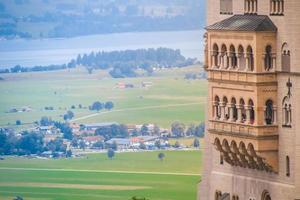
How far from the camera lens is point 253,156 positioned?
98.6 ft

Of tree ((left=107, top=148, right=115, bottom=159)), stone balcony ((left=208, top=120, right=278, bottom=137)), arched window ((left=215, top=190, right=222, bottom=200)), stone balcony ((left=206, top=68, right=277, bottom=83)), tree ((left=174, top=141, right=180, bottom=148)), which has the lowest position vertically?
tree ((left=107, top=148, right=115, bottom=159))

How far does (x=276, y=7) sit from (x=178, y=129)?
2410 cm

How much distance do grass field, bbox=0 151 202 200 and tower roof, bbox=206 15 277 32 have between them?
16600mm

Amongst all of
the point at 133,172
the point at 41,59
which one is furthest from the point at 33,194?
the point at 41,59

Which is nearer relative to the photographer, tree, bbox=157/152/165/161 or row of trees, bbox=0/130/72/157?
tree, bbox=157/152/165/161

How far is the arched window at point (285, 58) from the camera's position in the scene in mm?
29359

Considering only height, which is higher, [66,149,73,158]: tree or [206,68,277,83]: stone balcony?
[206,68,277,83]: stone balcony

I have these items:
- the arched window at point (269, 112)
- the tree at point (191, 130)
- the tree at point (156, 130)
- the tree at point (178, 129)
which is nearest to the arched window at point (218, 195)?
the arched window at point (269, 112)

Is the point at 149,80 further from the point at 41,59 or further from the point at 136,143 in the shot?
the point at 41,59

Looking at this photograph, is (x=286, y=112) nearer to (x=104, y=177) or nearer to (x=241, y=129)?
(x=241, y=129)

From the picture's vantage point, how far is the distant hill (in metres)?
68.8

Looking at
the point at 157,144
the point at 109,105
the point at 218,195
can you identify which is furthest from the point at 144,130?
the point at 218,195

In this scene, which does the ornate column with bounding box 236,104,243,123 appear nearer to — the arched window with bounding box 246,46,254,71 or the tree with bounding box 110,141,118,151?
the arched window with bounding box 246,46,254,71

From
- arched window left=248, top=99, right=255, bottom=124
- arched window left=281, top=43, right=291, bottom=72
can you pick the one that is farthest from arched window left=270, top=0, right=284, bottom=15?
arched window left=248, top=99, right=255, bottom=124
